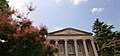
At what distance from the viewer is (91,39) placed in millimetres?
36781

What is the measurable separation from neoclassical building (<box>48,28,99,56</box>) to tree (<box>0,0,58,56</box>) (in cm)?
2212

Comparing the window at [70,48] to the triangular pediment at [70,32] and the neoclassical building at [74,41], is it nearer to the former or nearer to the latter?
the neoclassical building at [74,41]

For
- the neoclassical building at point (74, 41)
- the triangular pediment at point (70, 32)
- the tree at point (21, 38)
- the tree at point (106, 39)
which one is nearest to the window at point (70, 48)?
the neoclassical building at point (74, 41)

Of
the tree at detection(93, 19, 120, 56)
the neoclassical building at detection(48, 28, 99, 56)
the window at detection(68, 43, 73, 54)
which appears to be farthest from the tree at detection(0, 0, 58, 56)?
the window at detection(68, 43, 73, 54)

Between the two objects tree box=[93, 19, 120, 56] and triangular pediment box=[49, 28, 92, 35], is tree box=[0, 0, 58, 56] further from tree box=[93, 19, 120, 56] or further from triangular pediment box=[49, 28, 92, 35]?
triangular pediment box=[49, 28, 92, 35]

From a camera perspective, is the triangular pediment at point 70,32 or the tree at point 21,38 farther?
the triangular pediment at point 70,32

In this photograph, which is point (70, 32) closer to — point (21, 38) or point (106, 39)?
point (106, 39)

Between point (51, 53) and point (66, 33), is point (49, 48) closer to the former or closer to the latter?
point (51, 53)

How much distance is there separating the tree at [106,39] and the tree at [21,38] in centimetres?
1739

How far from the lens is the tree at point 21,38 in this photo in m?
12.2

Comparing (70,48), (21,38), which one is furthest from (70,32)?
(21,38)

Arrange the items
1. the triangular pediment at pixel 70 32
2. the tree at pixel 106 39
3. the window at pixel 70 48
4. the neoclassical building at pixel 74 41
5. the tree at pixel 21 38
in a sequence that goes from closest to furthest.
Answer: the tree at pixel 21 38 < the tree at pixel 106 39 < the neoclassical building at pixel 74 41 < the window at pixel 70 48 < the triangular pediment at pixel 70 32

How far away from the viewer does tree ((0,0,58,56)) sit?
1220 cm

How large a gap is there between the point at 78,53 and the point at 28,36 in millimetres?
24891
